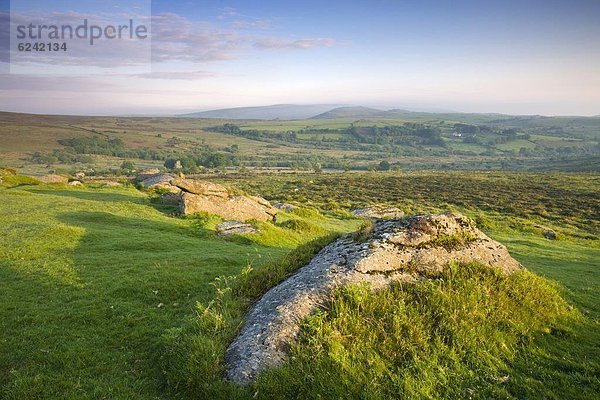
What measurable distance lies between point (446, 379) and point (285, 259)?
5.71 m

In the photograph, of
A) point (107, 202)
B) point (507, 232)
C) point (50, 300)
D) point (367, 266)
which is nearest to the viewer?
point (367, 266)

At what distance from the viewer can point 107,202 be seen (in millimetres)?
28141

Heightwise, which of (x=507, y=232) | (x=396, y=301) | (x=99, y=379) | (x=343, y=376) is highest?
(x=396, y=301)

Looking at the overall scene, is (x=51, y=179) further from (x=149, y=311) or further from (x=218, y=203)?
(x=149, y=311)

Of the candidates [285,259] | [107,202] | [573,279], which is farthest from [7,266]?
[573,279]

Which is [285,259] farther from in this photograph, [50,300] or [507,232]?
[507,232]

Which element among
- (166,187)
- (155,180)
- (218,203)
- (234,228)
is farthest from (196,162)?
(234,228)

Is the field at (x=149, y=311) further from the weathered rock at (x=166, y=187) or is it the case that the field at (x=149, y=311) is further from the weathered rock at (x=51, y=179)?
the weathered rock at (x=51, y=179)

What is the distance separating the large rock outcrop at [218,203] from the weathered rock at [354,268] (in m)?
18.3

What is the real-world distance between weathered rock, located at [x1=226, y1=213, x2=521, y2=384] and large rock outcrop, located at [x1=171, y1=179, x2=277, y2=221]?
18336 mm

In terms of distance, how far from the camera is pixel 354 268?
9.01 m

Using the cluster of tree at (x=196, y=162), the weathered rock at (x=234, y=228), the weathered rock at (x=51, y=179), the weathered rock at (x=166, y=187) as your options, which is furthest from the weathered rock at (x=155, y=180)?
the cluster of tree at (x=196, y=162)

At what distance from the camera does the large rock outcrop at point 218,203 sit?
90.1 ft

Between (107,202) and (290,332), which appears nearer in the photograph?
(290,332)
